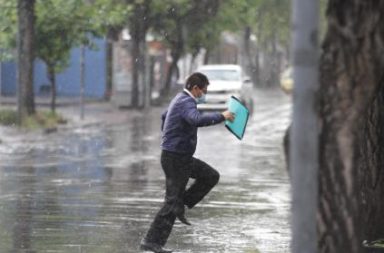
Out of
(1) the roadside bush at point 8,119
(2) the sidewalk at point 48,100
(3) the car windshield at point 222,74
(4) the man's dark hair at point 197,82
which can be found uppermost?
(4) the man's dark hair at point 197,82

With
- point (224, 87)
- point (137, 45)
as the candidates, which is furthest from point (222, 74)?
point (137, 45)

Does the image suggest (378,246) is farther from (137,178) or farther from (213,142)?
(213,142)

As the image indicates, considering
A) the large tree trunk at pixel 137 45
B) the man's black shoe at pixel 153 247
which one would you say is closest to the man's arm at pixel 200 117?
the man's black shoe at pixel 153 247

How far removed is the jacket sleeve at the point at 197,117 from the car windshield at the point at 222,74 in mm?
26349

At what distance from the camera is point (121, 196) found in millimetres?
14125

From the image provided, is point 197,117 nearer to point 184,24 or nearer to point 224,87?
point 224,87

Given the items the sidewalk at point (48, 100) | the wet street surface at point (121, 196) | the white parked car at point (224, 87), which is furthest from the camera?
the sidewalk at point (48, 100)

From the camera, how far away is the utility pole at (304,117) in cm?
534

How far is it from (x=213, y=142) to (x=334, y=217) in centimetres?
1787

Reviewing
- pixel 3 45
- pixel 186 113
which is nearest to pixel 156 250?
pixel 186 113

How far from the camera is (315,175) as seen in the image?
5449 mm

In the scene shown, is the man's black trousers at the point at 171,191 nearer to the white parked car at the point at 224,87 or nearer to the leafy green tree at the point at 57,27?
the leafy green tree at the point at 57,27

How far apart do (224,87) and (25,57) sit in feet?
28.9

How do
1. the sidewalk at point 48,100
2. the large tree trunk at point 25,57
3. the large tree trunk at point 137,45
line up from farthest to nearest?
the sidewalk at point 48,100 < the large tree trunk at point 137,45 < the large tree trunk at point 25,57
